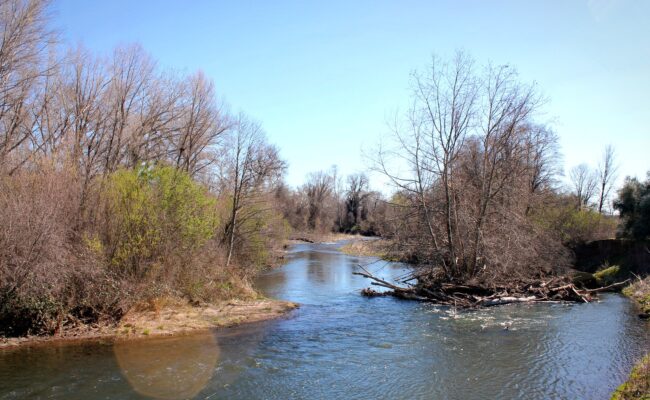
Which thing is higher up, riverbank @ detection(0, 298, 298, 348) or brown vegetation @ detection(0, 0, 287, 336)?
brown vegetation @ detection(0, 0, 287, 336)

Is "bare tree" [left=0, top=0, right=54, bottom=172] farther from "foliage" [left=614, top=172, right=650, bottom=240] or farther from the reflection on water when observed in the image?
"foliage" [left=614, top=172, right=650, bottom=240]

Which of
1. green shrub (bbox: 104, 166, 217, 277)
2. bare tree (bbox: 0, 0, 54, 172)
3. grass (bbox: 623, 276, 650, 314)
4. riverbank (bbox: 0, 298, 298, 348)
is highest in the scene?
bare tree (bbox: 0, 0, 54, 172)

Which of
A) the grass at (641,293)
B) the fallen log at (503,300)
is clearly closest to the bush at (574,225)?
the grass at (641,293)

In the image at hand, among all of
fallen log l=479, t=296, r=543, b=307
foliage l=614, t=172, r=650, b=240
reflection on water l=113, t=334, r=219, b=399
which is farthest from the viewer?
foliage l=614, t=172, r=650, b=240

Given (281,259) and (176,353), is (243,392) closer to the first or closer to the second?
(176,353)

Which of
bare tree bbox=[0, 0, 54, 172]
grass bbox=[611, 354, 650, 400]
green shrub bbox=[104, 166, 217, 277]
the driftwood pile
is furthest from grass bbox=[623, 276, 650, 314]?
bare tree bbox=[0, 0, 54, 172]

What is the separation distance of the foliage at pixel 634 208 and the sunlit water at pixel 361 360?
1251 cm

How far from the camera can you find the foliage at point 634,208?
28766 mm

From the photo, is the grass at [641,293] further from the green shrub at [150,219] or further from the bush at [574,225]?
the green shrub at [150,219]

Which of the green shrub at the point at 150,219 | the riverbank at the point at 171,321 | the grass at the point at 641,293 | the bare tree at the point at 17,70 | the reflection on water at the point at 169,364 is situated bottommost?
the reflection on water at the point at 169,364

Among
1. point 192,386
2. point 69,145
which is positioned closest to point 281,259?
point 69,145

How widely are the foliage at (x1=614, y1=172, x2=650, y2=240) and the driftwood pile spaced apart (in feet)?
25.4

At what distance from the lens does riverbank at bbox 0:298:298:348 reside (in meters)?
13.9

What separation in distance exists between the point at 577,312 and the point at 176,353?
16.4 meters
